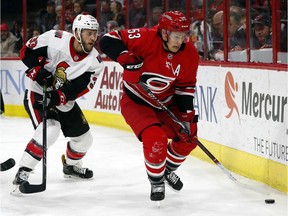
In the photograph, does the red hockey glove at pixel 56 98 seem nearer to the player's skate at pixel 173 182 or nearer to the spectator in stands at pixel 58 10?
the player's skate at pixel 173 182

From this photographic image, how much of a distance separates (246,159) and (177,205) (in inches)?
39.2

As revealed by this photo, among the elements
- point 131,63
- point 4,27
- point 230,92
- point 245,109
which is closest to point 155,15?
point 230,92

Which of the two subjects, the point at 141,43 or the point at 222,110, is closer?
the point at 141,43

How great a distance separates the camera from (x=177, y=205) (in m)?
4.60

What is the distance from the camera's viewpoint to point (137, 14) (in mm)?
8609

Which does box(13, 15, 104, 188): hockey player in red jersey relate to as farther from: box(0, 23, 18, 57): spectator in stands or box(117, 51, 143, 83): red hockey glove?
box(0, 23, 18, 57): spectator in stands

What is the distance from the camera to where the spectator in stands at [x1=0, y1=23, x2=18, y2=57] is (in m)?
10.0

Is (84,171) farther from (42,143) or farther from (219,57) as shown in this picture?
(219,57)

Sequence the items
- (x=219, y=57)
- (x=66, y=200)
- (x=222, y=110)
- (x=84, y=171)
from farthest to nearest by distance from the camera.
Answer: (x=219, y=57)
(x=222, y=110)
(x=84, y=171)
(x=66, y=200)

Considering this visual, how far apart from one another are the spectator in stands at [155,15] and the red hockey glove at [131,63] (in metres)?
3.63

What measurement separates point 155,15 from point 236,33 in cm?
207

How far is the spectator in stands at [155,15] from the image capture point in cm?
802

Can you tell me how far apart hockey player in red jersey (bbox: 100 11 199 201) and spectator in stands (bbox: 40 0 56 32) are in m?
5.24

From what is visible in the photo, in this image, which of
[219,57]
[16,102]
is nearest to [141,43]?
[219,57]
